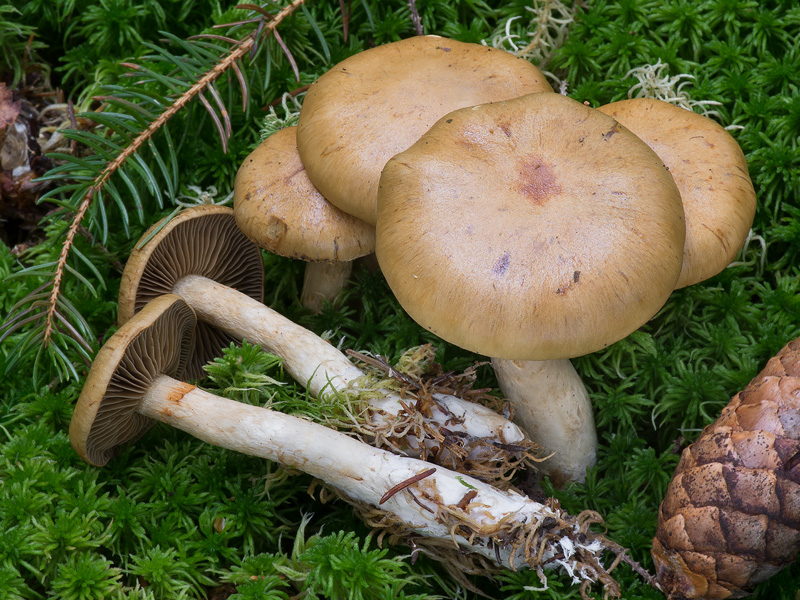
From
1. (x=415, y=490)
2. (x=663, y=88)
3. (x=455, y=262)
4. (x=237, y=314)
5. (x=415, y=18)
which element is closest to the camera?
(x=455, y=262)

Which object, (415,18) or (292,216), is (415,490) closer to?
(292,216)

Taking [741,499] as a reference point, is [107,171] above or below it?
above

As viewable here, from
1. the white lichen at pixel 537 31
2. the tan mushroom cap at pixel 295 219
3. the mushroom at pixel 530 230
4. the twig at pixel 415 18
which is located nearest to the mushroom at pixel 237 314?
the tan mushroom cap at pixel 295 219

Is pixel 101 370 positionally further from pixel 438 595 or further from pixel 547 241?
pixel 547 241

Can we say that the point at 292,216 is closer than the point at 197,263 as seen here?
Yes

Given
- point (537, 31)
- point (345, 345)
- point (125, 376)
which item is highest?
point (537, 31)

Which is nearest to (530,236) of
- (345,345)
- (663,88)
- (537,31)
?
(345,345)

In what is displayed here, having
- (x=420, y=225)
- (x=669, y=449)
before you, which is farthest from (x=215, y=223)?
(x=669, y=449)
